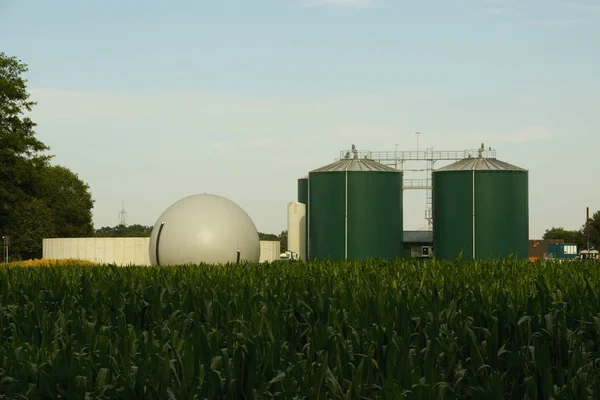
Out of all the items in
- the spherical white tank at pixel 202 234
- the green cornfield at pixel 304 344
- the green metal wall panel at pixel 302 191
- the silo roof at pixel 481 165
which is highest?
the silo roof at pixel 481 165

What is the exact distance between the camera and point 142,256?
54062mm

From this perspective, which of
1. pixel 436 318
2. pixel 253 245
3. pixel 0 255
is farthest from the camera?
pixel 0 255

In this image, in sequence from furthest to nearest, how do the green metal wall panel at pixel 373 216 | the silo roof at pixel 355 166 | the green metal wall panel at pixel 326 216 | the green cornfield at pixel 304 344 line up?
the silo roof at pixel 355 166, the green metal wall panel at pixel 326 216, the green metal wall panel at pixel 373 216, the green cornfield at pixel 304 344

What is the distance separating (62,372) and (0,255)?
259 ft

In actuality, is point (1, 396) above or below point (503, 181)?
below

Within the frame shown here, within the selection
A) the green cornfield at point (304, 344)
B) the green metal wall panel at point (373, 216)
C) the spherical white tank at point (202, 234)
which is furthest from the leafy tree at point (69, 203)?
the green cornfield at point (304, 344)

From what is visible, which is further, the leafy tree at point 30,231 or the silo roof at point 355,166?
the leafy tree at point 30,231

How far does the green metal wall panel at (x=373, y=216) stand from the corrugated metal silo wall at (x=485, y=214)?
89.9 inches

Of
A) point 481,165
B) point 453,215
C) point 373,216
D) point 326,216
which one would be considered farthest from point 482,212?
point 326,216

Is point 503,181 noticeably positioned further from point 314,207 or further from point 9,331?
point 9,331

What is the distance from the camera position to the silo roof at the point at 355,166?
42125 mm

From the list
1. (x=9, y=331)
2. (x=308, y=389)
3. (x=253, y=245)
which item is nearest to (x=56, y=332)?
(x=9, y=331)

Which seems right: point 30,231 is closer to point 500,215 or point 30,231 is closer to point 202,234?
point 500,215

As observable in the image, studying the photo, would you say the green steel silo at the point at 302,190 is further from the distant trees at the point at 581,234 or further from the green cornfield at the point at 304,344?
the distant trees at the point at 581,234
